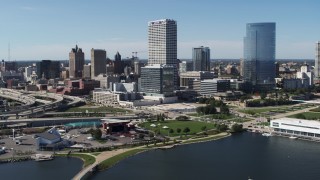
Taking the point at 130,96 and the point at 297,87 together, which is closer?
the point at 130,96

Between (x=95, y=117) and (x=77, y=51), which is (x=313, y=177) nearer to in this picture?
(x=95, y=117)

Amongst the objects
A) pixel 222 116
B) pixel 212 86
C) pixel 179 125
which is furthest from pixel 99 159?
pixel 212 86

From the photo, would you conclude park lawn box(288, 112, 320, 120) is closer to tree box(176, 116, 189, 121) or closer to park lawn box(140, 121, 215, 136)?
park lawn box(140, 121, 215, 136)

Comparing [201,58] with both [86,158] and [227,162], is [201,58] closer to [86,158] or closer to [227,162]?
[227,162]

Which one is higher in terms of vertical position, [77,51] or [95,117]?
[77,51]

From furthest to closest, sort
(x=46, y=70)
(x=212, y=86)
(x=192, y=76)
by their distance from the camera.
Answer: (x=46, y=70), (x=192, y=76), (x=212, y=86)

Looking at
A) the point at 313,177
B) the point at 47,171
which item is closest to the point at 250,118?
the point at 313,177

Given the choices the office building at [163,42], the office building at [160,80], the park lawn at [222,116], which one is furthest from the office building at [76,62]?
the park lawn at [222,116]

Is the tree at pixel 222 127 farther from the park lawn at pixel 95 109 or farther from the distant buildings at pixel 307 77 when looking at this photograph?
the distant buildings at pixel 307 77
